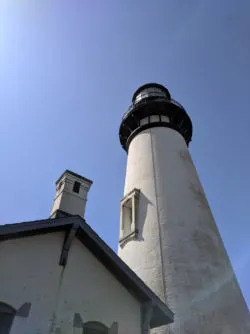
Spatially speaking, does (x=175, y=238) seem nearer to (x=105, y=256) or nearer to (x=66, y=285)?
(x=105, y=256)

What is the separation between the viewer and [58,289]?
7797 mm

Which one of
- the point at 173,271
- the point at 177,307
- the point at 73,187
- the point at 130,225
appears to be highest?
the point at 130,225

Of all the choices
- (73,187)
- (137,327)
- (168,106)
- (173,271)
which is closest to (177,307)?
(173,271)

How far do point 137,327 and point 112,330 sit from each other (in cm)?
78

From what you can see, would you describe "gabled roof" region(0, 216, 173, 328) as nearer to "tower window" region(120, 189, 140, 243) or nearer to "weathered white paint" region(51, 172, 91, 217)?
"weathered white paint" region(51, 172, 91, 217)

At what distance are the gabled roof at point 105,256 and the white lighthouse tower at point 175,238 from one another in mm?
1629

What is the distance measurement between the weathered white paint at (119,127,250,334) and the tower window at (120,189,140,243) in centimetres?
27

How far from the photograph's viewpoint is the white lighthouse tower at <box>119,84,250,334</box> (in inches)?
405

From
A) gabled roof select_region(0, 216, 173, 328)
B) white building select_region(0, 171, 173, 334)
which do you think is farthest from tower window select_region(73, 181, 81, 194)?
gabled roof select_region(0, 216, 173, 328)

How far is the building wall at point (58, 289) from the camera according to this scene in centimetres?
720

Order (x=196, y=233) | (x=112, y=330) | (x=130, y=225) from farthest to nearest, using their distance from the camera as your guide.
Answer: (x=130, y=225)
(x=196, y=233)
(x=112, y=330)

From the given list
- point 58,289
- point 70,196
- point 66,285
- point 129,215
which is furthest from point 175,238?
point 58,289

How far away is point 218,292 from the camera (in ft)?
35.6

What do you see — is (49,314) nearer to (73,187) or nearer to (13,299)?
(13,299)
